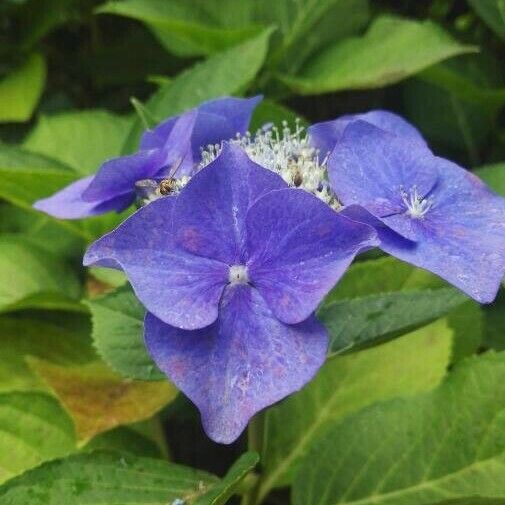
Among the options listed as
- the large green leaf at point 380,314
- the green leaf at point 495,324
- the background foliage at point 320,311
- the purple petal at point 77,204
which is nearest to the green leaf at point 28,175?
the background foliage at point 320,311

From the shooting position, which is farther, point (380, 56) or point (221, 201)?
point (380, 56)

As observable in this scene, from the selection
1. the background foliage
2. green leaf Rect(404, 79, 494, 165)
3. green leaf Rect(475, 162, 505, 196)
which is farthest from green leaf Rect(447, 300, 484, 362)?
green leaf Rect(404, 79, 494, 165)

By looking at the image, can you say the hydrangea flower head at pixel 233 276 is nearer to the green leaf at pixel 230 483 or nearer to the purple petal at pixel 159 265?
the purple petal at pixel 159 265

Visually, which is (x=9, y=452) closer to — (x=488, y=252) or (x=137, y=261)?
(x=137, y=261)

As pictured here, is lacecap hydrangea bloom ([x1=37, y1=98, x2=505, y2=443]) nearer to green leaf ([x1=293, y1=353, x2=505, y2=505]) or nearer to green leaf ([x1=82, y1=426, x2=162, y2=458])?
green leaf ([x1=293, y1=353, x2=505, y2=505])

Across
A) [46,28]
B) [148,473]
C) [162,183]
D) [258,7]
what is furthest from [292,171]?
[46,28]

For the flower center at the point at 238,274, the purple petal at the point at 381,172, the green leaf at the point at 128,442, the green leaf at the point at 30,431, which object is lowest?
the green leaf at the point at 128,442

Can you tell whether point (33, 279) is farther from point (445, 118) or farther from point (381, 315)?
point (445, 118)

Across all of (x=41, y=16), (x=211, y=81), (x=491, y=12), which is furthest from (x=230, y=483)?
(x=41, y=16)
